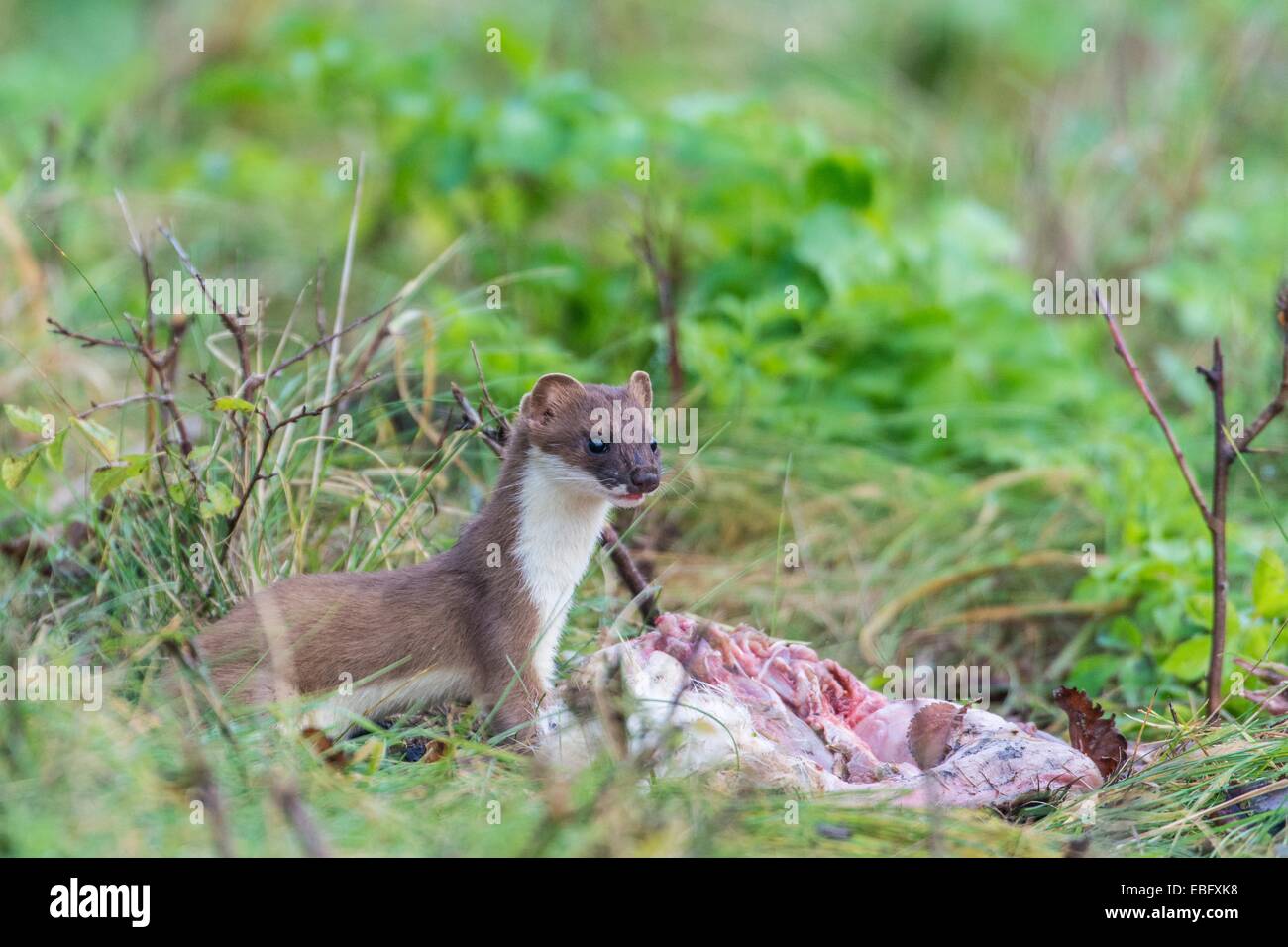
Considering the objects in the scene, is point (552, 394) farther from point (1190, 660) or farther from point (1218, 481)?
point (1190, 660)

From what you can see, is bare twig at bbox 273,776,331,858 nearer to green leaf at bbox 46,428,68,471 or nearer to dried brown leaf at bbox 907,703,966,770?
green leaf at bbox 46,428,68,471

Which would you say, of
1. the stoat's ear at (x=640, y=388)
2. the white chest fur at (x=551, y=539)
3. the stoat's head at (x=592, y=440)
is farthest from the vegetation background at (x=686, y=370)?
the stoat's ear at (x=640, y=388)

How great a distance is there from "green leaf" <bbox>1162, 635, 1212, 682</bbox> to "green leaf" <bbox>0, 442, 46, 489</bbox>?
12.2 feet

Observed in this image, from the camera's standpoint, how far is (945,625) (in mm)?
5863

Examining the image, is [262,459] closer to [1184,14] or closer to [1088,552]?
[1088,552]

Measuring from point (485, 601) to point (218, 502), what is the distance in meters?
0.80

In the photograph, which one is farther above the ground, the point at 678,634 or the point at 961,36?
the point at 961,36

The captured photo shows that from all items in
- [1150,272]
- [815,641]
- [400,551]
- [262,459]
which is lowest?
[815,641]

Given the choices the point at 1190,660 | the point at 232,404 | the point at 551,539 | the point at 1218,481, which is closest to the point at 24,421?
the point at 232,404

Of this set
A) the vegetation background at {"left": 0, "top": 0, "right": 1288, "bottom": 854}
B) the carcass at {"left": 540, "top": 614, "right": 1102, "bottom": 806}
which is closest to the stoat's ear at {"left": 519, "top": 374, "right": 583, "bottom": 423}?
the vegetation background at {"left": 0, "top": 0, "right": 1288, "bottom": 854}

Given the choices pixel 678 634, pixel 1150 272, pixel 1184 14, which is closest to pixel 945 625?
pixel 678 634

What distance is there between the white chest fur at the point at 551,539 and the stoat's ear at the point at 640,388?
13.3 inches

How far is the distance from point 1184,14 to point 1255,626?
9442 mm
